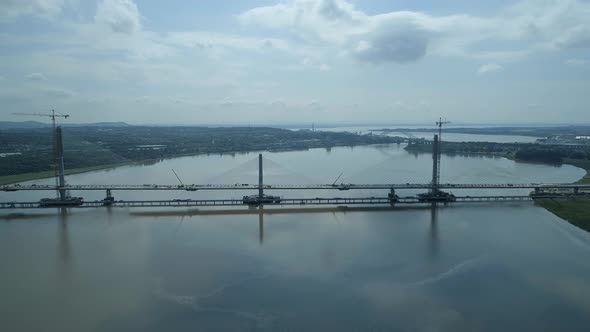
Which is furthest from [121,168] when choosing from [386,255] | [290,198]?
[386,255]

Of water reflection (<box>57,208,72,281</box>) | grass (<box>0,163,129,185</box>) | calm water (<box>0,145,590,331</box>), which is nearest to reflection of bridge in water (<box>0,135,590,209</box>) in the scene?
calm water (<box>0,145,590,331</box>)

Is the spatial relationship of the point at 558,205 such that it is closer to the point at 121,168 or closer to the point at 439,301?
the point at 439,301

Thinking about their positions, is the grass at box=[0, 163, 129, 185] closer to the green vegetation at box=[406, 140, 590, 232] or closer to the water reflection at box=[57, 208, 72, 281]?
the water reflection at box=[57, 208, 72, 281]

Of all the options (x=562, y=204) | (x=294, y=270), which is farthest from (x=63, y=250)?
(x=562, y=204)

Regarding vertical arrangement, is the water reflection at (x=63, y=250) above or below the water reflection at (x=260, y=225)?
below

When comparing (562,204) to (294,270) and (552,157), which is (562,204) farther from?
(552,157)

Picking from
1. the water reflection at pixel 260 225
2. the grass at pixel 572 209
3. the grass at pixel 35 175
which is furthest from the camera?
the grass at pixel 35 175

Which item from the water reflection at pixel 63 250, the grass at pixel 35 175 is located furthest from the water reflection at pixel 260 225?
the grass at pixel 35 175

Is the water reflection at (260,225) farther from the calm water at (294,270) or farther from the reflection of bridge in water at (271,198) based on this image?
the reflection of bridge in water at (271,198)

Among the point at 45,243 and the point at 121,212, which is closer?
the point at 45,243
